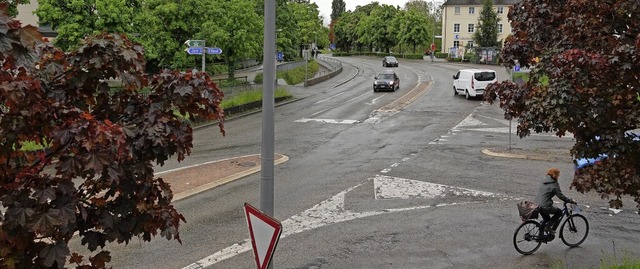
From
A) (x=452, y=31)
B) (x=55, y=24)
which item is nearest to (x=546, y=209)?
(x=55, y=24)

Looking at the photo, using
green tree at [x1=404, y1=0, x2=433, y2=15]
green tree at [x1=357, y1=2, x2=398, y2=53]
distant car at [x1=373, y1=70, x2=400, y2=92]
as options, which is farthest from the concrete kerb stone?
green tree at [x1=404, y1=0, x2=433, y2=15]

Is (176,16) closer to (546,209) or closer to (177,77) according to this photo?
(546,209)

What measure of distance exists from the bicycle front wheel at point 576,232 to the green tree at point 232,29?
84.8 feet

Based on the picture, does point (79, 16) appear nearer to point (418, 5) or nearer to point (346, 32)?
point (346, 32)

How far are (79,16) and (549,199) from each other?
31049 mm

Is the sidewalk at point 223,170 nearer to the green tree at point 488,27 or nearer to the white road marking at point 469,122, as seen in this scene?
the white road marking at point 469,122

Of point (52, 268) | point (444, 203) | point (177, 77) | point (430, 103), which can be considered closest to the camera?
point (52, 268)

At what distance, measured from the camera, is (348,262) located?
9750mm

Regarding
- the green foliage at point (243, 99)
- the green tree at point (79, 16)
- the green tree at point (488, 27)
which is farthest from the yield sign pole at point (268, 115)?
the green tree at point (488, 27)

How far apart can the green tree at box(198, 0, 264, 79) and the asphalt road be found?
8.97 meters

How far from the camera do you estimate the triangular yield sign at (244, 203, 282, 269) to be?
218 inches

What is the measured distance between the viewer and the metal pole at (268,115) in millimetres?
6602

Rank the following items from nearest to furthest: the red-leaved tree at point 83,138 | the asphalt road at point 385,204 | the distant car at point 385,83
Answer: the red-leaved tree at point 83,138, the asphalt road at point 385,204, the distant car at point 385,83

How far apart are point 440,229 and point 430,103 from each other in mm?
24648
